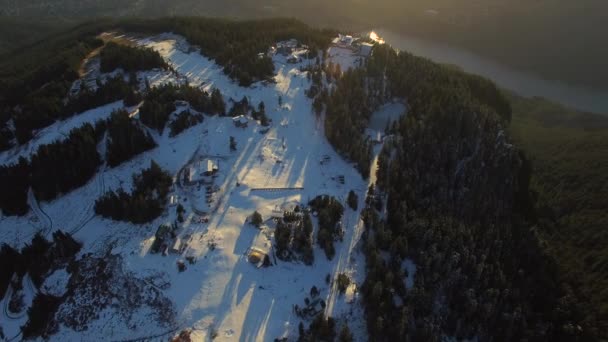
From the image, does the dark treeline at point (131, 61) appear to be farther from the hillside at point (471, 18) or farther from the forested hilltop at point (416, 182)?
the hillside at point (471, 18)

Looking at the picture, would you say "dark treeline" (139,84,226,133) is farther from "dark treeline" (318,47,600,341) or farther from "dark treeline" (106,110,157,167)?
"dark treeline" (318,47,600,341)

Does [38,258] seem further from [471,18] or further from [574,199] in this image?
[471,18]

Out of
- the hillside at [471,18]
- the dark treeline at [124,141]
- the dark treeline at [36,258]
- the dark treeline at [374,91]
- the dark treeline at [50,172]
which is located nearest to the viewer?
the dark treeline at [36,258]

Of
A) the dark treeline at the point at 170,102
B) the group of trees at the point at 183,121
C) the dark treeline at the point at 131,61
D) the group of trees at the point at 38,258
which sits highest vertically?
the dark treeline at the point at 131,61

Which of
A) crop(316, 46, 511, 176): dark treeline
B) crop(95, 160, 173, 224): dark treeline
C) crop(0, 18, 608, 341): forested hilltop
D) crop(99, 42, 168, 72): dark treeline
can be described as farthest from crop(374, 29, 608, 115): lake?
crop(95, 160, 173, 224): dark treeline

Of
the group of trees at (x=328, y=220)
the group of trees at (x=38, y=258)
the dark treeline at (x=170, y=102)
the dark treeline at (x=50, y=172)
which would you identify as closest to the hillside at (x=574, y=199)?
the group of trees at (x=328, y=220)

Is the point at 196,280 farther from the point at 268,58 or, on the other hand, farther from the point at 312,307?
the point at 268,58

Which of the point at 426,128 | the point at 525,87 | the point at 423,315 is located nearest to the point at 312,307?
the point at 423,315

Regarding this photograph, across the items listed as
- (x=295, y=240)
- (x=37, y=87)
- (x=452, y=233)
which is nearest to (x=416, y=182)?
(x=452, y=233)
